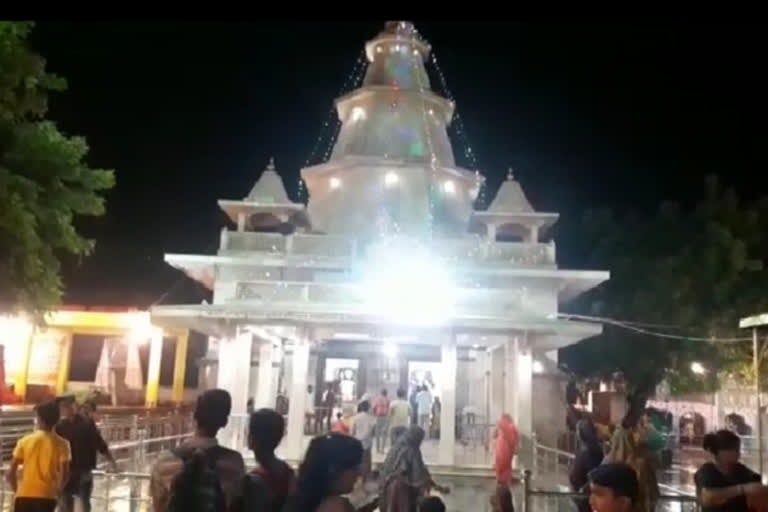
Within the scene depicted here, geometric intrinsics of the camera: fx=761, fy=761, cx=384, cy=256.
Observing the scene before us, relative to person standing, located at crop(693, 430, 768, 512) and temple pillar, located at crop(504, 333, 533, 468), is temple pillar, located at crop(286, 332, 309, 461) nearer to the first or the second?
temple pillar, located at crop(504, 333, 533, 468)

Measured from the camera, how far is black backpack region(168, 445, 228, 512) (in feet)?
12.3

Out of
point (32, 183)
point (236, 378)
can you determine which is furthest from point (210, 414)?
point (236, 378)

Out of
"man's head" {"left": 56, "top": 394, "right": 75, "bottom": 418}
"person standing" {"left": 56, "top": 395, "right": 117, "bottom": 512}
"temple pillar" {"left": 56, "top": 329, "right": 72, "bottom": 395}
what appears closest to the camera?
"person standing" {"left": 56, "top": 395, "right": 117, "bottom": 512}

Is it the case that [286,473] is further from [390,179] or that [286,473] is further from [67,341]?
[67,341]

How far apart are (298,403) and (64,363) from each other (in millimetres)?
13639

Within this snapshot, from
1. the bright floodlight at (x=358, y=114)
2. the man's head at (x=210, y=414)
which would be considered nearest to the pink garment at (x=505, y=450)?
the man's head at (x=210, y=414)

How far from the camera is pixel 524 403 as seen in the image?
60.5 ft

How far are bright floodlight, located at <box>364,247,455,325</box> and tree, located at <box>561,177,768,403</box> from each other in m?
8.42

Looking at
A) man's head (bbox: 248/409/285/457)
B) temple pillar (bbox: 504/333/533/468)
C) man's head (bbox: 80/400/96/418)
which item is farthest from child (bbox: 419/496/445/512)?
temple pillar (bbox: 504/333/533/468)

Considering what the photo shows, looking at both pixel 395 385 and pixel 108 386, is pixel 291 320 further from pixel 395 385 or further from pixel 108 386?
pixel 108 386

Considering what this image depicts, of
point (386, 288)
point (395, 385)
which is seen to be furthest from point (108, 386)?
point (386, 288)

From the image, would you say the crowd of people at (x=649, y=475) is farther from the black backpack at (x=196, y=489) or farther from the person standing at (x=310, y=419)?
the person standing at (x=310, y=419)

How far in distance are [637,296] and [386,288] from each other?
11406 mm

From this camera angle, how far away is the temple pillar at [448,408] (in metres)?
16.9
